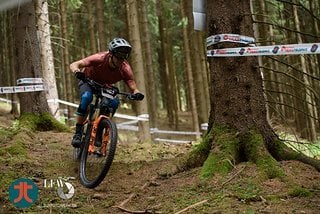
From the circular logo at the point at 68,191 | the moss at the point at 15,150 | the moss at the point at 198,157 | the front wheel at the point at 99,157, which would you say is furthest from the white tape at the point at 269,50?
the moss at the point at 15,150

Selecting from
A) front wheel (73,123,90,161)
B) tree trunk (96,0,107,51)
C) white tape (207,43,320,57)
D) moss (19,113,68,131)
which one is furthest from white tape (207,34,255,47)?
tree trunk (96,0,107,51)

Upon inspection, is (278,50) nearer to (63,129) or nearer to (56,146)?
(56,146)

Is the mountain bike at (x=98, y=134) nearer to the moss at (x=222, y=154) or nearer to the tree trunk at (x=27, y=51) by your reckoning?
the moss at (x=222, y=154)

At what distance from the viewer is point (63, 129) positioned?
892 centimetres

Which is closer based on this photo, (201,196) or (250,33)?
(201,196)

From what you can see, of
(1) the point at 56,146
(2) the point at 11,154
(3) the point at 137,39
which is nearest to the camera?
(2) the point at 11,154

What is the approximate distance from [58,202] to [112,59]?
214cm

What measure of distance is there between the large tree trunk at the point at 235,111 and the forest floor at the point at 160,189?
199 mm

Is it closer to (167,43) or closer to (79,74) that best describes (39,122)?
(79,74)

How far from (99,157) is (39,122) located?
3.31 metres

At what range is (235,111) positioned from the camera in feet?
17.3

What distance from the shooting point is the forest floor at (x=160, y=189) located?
13.8ft

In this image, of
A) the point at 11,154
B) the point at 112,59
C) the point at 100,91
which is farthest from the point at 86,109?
the point at 11,154

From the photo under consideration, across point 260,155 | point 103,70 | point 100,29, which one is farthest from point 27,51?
point 100,29
